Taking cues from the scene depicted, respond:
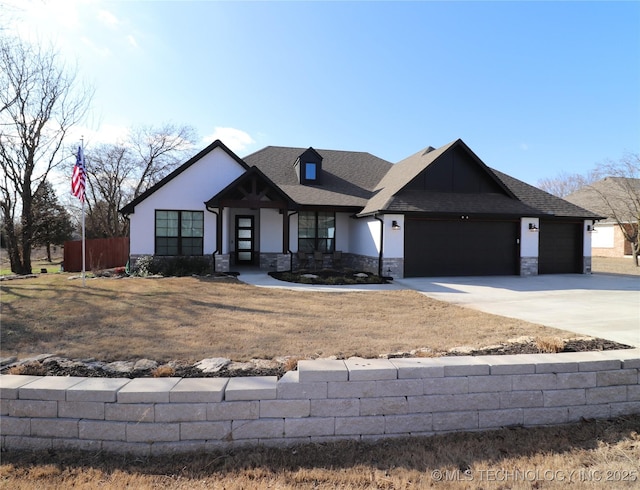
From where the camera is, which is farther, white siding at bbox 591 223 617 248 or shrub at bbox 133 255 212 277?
white siding at bbox 591 223 617 248

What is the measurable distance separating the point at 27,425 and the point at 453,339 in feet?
16.9

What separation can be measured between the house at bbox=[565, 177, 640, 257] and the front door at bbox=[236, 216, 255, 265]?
76.0ft

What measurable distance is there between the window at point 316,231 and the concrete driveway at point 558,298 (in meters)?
4.99

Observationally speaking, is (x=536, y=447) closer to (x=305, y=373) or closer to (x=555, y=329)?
(x=305, y=373)

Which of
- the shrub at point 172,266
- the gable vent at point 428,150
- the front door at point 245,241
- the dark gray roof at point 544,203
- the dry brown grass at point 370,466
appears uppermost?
the gable vent at point 428,150

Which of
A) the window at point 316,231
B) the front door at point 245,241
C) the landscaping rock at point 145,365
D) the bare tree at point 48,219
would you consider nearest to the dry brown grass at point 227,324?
the landscaping rock at point 145,365

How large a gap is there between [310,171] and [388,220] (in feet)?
20.3

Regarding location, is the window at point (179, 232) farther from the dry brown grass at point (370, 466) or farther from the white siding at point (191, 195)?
the dry brown grass at point (370, 466)

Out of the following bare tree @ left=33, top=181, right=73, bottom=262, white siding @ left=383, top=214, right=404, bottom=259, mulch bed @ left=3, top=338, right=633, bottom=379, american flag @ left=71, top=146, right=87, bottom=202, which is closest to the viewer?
mulch bed @ left=3, top=338, right=633, bottom=379

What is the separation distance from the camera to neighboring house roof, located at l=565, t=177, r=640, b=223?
2464 centimetres

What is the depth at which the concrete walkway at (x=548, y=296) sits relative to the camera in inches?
273

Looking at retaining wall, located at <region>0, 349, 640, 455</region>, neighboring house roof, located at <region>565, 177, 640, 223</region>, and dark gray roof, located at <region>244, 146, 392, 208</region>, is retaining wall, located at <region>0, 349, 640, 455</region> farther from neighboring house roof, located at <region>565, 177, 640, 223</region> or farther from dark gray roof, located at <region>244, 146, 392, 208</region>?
neighboring house roof, located at <region>565, 177, 640, 223</region>

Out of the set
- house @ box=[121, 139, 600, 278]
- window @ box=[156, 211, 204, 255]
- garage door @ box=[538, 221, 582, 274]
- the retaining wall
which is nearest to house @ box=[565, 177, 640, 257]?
garage door @ box=[538, 221, 582, 274]

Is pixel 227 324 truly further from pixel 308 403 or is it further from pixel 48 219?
pixel 48 219
